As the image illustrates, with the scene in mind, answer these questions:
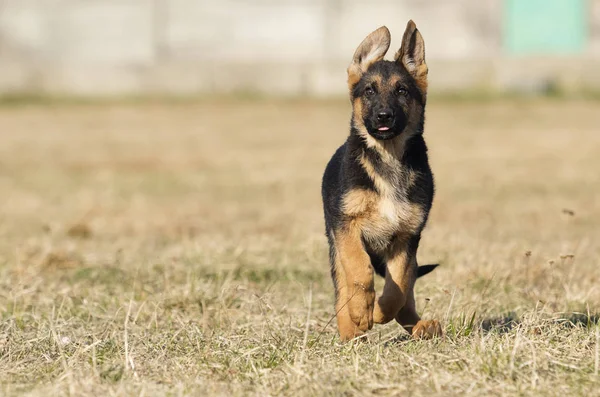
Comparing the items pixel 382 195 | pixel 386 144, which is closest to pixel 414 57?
pixel 386 144

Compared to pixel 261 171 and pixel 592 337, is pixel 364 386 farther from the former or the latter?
pixel 261 171

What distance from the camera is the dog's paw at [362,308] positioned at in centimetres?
529

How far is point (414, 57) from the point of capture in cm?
586

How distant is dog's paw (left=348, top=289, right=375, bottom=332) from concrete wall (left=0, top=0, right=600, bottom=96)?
20.1 meters

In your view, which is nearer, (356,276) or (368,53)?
(356,276)

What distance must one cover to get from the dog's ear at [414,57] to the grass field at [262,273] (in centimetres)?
116

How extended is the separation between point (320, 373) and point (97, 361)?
3.58ft

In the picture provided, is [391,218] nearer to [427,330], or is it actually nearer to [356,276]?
[356,276]

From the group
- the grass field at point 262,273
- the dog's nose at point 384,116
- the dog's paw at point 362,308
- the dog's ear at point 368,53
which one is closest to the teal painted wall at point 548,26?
the grass field at point 262,273

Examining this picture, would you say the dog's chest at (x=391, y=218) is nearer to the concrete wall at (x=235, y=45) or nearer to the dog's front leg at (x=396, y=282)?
the dog's front leg at (x=396, y=282)

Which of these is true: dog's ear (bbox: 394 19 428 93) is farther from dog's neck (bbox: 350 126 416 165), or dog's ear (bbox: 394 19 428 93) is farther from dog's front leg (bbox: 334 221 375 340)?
dog's front leg (bbox: 334 221 375 340)

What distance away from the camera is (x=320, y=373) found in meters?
4.59

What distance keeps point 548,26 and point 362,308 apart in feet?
71.8

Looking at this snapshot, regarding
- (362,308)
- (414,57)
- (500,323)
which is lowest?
(500,323)
